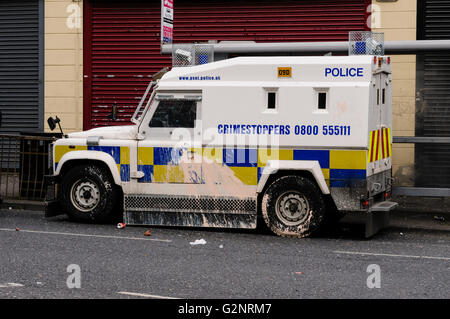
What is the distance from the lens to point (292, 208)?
33.6ft

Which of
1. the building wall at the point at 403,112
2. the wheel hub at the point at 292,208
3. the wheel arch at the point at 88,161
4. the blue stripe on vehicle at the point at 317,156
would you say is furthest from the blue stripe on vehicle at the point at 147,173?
the building wall at the point at 403,112

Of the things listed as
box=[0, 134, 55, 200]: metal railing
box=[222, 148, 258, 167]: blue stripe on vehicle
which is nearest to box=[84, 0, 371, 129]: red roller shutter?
box=[0, 134, 55, 200]: metal railing

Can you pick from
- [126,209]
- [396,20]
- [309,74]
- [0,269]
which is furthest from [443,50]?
[0,269]

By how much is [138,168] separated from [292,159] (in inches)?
83.8

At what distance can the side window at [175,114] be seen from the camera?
10617 millimetres

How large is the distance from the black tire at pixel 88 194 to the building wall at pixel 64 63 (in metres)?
6.42

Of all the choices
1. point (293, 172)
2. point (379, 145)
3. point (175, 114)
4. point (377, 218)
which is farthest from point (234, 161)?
point (377, 218)

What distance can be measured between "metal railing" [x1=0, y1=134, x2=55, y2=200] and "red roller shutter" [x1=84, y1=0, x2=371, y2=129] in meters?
3.68

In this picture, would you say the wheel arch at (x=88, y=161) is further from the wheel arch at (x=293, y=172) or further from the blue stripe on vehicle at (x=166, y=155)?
the wheel arch at (x=293, y=172)

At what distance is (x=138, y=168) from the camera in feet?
35.2

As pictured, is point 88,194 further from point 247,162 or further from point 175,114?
point 247,162

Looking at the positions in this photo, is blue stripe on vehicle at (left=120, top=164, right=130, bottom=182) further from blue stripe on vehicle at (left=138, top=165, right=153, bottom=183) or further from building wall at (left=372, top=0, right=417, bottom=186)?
building wall at (left=372, top=0, right=417, bottom=186)

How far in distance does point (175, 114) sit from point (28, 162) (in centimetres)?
378
